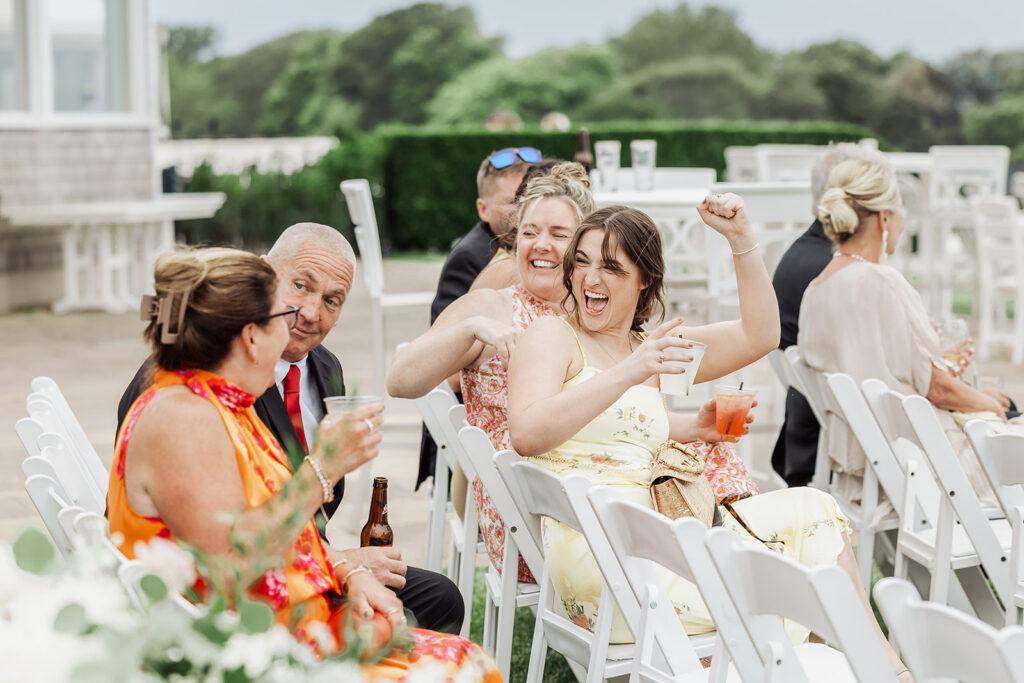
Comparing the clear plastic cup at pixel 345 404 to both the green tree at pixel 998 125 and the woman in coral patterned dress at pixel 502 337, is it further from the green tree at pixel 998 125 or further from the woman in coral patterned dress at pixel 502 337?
the green tree at pixel 998 125

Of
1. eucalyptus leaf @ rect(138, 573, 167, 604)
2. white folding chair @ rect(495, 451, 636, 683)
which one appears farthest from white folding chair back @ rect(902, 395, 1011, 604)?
eucalyptus leaf @ rect(138, 573, 167, 604)

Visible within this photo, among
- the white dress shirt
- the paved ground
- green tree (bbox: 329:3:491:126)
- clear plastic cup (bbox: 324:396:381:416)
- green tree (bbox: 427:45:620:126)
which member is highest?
green tree (bbox: 329:3:491:126)

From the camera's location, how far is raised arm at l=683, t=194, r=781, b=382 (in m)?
3.06

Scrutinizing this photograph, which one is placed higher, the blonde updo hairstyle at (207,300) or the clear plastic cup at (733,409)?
the blonde updo hairstyle at (207,300)

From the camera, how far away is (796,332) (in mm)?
4629

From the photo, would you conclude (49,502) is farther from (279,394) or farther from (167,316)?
(279,394)

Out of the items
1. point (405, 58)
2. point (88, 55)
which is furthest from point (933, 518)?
point (405, 58)

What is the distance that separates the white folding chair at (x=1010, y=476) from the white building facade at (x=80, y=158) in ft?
32.4

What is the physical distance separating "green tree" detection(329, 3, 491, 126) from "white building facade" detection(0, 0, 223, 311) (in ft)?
130

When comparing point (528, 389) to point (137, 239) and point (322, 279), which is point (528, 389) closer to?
point (322, 279)

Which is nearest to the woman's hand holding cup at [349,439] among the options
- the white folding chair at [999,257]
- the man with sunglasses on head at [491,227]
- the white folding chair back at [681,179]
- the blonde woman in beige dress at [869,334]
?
the man with sunglasses on head at [491,227]

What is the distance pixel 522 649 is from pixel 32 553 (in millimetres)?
2580

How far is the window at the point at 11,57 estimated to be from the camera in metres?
11.7

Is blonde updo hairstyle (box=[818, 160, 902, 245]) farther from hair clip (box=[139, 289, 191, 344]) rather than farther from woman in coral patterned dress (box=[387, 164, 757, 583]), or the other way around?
hair clip (box=[139, 289, 191, 344])
